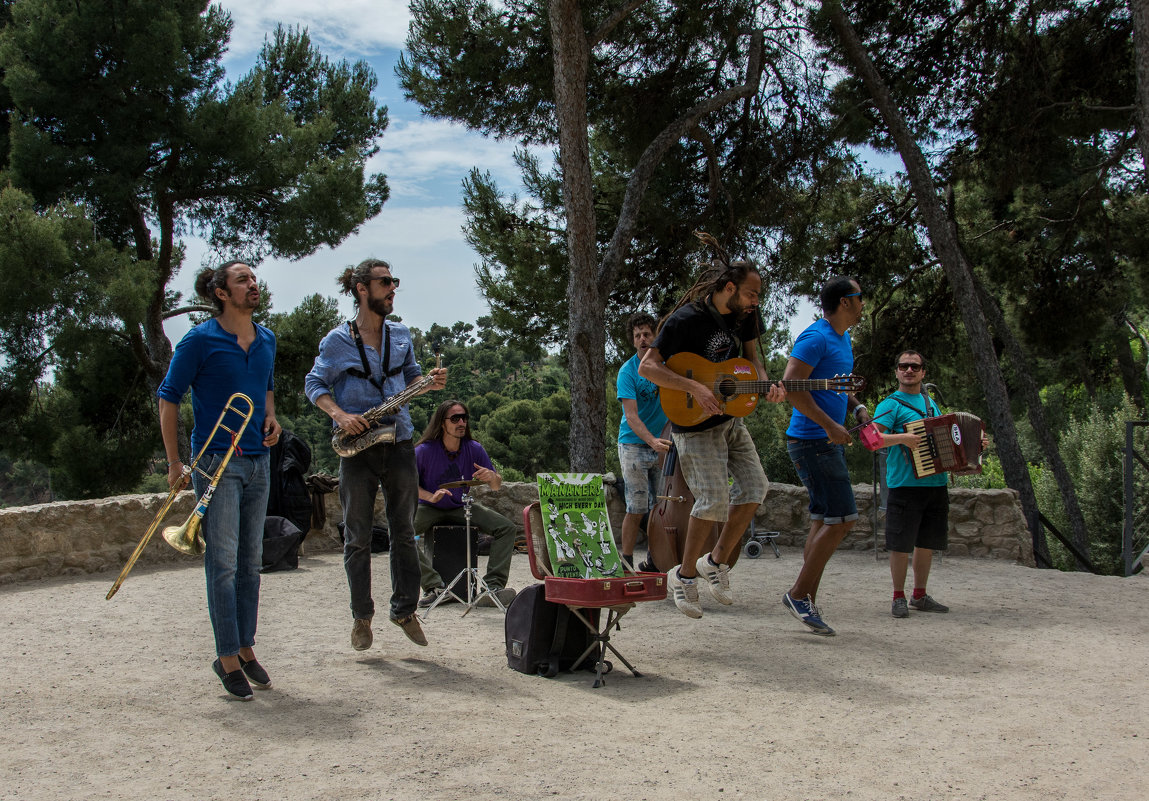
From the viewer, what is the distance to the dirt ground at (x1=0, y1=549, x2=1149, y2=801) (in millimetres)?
2926

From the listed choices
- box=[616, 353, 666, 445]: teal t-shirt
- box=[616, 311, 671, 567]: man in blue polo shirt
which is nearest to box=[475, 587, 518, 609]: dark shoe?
box=[616, 311, 671, 567]: man in blue polo shirt

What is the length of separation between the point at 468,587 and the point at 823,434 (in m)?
2.50

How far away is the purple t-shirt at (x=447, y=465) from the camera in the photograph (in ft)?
20.7

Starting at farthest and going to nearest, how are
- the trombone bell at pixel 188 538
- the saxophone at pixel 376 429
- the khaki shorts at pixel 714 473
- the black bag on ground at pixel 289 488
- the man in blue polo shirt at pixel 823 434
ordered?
the black bag on ground at pixel 289 488 → the man in blue polo shirt at pixel 823 434 → the khaki shorts at pixel 714 473 → the saxophone at pixel 376 429 → the trombone bell at pixel 188 538

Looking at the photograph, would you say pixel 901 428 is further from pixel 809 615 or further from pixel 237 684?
pixel 237 684

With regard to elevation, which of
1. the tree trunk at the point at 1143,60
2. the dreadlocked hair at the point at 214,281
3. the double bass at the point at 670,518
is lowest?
the double bass at the point at 670,518

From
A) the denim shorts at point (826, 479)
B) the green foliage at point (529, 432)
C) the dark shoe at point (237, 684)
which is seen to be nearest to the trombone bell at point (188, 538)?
the dark shoe at point (237, 684)

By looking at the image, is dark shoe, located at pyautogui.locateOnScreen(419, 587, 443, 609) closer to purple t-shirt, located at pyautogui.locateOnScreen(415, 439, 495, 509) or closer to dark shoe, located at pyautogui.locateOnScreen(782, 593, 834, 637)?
purple t-shirt, located at pyautogui.locateOnScreen(415, 439, 495, 509)

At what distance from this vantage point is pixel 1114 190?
52.6 feet

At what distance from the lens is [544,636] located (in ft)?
14.6

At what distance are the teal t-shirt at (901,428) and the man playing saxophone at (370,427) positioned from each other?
2.88 metres

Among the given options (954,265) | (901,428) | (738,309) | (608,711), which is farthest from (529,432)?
(608,711)

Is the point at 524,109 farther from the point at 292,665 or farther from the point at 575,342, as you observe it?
the point at 292,665

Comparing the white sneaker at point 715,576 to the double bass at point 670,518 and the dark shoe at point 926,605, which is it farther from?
the dark shoe at point 926,605
